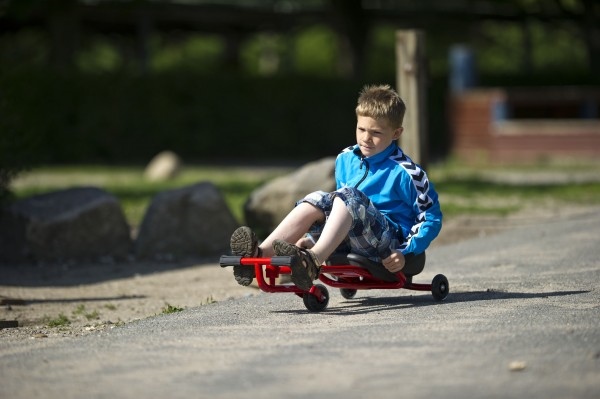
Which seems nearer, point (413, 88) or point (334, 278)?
point (334, 278)

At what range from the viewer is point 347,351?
5.56 m

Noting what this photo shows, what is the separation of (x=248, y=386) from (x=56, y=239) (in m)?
6.62

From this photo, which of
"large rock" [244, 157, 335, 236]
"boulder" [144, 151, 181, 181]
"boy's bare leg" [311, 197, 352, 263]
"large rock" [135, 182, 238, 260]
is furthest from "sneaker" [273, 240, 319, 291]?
"boulder" [144, 151, 181, 181]

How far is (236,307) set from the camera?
7.39 m

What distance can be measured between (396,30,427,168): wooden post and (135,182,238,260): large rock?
2.39 meters

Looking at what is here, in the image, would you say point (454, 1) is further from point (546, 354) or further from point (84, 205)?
point (546, 354)

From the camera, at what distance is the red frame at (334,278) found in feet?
22.1

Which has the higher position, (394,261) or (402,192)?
(402,192)

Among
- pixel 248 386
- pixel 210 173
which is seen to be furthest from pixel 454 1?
pixel 248 386

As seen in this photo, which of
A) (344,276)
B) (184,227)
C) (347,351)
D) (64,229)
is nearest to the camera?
(347,351)

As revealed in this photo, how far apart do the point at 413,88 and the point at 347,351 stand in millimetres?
7725

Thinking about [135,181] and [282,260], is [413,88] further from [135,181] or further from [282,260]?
[135,181]

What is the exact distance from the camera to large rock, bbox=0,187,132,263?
11.2m

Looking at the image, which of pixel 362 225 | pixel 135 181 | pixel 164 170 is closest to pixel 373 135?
pixel 362 225
